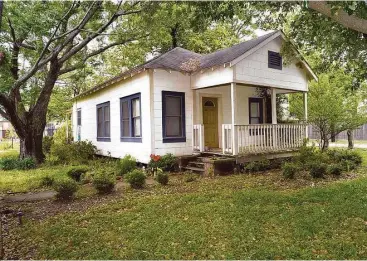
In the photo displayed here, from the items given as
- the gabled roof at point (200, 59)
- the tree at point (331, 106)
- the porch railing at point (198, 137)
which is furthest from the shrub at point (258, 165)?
the tree at point (331, 106)

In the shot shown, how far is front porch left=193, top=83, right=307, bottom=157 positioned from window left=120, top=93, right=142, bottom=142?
228 cm

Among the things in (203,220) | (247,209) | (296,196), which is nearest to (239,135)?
(296,196)

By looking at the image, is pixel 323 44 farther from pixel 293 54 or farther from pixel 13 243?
pixel 13 243

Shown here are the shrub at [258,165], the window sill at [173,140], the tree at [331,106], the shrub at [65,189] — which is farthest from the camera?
the tree at [331,106]

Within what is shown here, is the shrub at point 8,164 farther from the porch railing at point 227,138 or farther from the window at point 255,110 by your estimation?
the window at point 255,110

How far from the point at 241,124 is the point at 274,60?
2.86 m

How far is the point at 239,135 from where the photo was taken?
33.1 ft

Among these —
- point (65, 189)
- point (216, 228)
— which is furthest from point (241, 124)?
point (216, 228)

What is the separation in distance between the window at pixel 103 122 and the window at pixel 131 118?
6.59 ft

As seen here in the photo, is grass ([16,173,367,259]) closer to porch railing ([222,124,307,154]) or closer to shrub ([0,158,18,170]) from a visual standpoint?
porch railing ([222,124,307,154])

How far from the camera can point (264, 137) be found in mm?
10797

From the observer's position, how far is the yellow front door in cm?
1228

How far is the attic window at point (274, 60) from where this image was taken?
1134 centimetres

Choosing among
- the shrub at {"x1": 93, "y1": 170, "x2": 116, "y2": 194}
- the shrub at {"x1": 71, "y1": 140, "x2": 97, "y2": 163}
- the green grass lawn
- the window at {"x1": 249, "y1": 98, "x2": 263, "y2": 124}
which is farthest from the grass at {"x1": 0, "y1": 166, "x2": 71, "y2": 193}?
the window at {"x1": 249, "y1": 98, "x2": 263, "y2": 124}
